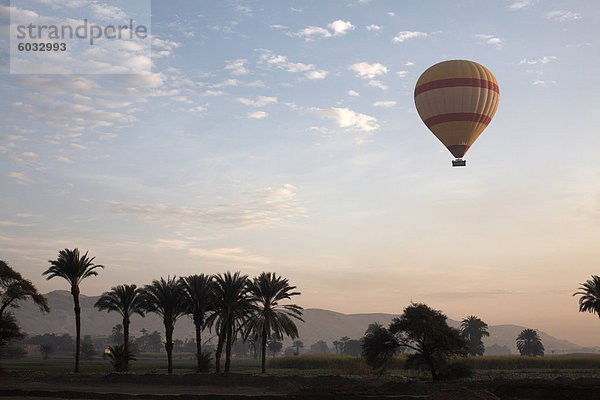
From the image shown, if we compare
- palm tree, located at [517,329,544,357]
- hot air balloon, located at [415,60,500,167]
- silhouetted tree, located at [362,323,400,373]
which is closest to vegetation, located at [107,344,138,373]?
silhouetted tree, located at [362,323,400,373]

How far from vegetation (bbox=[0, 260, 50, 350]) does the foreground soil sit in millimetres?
5747

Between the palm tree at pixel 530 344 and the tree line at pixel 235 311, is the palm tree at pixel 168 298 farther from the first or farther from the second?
the palm tree at pixel 530 344

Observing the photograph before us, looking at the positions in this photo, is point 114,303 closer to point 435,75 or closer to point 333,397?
point 333,397

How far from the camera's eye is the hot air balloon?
5241 cm

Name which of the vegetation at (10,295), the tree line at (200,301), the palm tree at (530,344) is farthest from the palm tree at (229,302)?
the palm tree at (530,344)

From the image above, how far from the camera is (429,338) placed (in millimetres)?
49375

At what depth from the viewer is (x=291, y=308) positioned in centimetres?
5672

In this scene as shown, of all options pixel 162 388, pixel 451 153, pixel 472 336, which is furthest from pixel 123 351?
pixel 472 336

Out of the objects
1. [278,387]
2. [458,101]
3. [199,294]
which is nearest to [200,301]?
[199,294]

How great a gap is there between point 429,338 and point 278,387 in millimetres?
14677

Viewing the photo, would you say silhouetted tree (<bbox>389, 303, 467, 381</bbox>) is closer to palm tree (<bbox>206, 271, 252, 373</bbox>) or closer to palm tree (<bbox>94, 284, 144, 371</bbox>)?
palm tree (<bbox>206, 271, 252, 373</bbox>)

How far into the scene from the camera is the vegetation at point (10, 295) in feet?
190

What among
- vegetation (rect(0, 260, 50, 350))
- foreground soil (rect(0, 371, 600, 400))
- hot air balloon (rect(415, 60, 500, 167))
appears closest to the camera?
foreground soil (rect(0, 371, 600, 400))

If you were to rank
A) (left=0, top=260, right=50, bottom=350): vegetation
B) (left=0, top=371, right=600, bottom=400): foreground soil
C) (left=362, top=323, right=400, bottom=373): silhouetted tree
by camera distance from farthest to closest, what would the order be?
(left=0, top=260, right=50, bottom=350): vegetation → (left=362, top=323, right=400, bottom=373): silhouetted tree → (left=0, top=371, right=600, bottom=400): foreground soil
